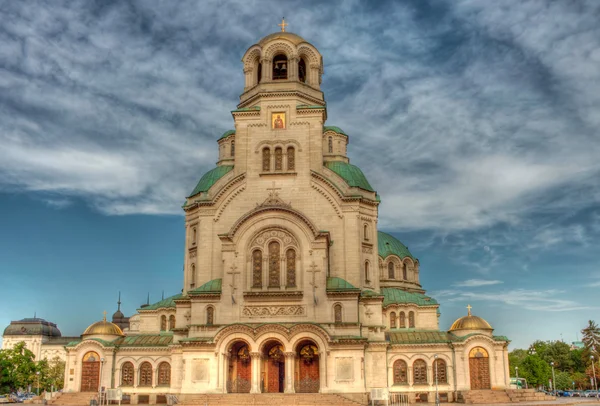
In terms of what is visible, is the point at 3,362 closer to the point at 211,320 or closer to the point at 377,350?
the point at 211,320

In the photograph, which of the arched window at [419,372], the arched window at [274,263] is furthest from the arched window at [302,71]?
the arched window at [419,372]

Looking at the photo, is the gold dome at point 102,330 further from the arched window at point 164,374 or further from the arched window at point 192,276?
the arched window at point 192,276

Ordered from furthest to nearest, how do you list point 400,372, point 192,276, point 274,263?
point 192,276 < point 400,372 < point 274,263

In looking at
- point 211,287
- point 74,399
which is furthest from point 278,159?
point 74,399

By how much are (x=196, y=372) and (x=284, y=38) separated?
24800 mm

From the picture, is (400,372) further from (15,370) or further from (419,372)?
(15,370)

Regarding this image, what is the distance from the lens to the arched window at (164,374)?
4178 centimetres

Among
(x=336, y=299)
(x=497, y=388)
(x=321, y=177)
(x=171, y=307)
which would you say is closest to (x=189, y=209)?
(x=171, y=307)

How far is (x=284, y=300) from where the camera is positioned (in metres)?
39.2

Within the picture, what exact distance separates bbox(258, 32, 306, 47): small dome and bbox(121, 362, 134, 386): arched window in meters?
25.0

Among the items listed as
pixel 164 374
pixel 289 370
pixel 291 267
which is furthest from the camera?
pixel 164 374

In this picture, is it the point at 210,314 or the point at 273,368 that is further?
the point at 210,314

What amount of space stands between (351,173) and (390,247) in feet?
37.6

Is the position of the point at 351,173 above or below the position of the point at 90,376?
above
